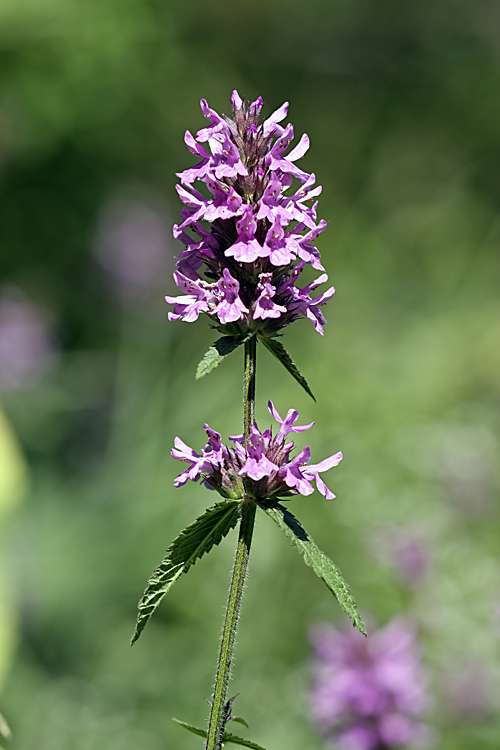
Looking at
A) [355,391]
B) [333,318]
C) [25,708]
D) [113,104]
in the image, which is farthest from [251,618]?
[113,104]

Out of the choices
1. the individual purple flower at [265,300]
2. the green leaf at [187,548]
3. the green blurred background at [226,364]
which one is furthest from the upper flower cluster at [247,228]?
the green blurred background at [226,364]

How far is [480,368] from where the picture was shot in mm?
3432

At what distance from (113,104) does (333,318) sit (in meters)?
1.91

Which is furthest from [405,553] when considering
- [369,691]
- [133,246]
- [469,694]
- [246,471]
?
[133,246]

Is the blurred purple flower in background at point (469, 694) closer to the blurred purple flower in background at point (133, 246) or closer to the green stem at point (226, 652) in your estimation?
the green stem at point (226, 652)

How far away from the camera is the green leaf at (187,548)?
1.81 ft

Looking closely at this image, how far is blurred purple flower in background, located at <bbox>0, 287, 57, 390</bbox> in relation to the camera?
3.15m

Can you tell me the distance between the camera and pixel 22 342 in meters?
3.39

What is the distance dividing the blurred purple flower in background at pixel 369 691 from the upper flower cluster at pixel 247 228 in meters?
0.99

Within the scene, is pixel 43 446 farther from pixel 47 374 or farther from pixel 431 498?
pixel 431 498

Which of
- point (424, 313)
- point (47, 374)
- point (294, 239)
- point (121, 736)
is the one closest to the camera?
point (294, 239)

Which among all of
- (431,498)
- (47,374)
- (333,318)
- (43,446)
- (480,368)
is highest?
(333,318)

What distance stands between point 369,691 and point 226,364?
2.07 m

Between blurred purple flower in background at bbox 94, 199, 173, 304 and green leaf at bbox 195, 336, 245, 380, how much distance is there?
293cm
